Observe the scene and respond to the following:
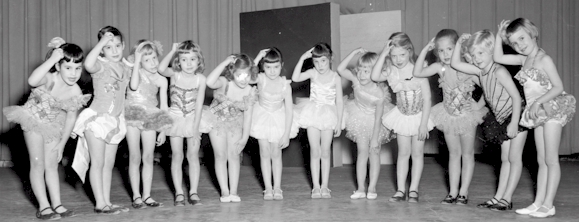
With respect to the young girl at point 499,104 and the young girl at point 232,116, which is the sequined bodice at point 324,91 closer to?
the young girl at point 232,116

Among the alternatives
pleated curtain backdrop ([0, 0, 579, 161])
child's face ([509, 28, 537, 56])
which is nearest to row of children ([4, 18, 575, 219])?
child's face ([509, 28, 537, 56])

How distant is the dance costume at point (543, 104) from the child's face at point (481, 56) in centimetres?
23

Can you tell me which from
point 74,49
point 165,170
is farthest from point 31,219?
point 165,170

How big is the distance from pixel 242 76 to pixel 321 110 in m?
0.62

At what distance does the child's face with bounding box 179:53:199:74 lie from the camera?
3.82 metres

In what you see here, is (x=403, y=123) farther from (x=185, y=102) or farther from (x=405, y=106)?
(x=185, y=102)

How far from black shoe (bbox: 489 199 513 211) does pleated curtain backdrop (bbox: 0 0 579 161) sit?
352 centimetres

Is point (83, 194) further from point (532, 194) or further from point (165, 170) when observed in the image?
point (532, 194)

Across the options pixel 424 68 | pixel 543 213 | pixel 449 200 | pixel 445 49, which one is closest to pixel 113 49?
pixel 424 68

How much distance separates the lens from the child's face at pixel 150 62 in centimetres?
376

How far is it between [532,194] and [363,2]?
3.44 m

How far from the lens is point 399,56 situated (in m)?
3.92

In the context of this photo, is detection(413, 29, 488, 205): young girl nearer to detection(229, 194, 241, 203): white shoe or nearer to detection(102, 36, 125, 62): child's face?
detection(229, 194, 241, 203): white shoe

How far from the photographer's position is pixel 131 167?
375cm
